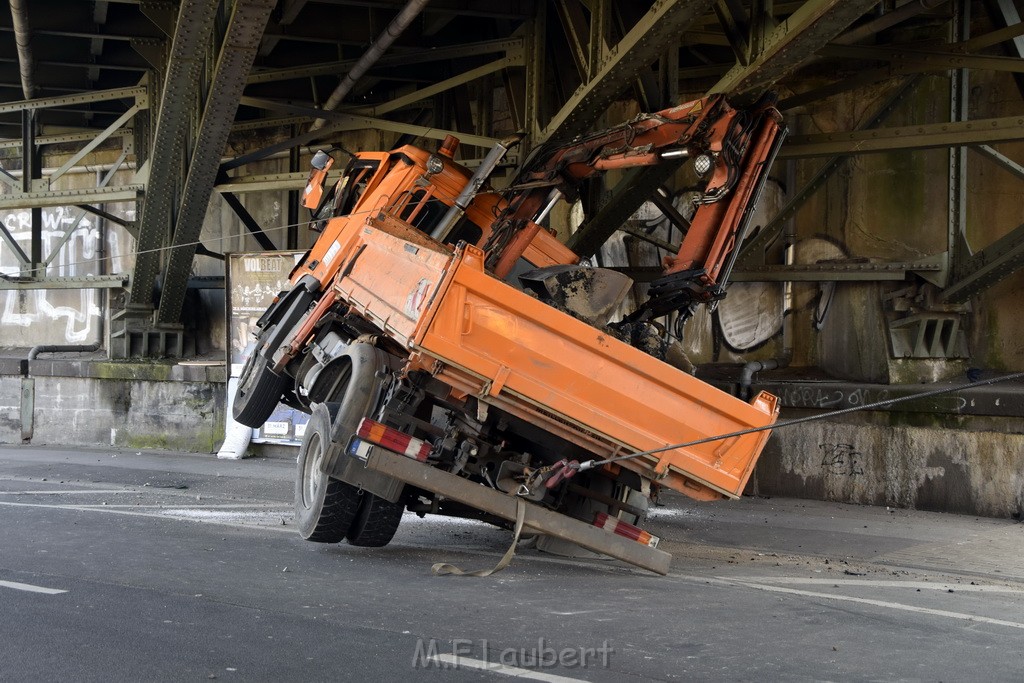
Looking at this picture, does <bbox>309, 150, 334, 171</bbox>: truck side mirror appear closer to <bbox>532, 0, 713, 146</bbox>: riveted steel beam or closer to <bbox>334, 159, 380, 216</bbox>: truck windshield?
<bbox>334, 159, 380, 216</bbox>: truck windshield

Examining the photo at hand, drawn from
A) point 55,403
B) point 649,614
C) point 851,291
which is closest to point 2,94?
point 55,403

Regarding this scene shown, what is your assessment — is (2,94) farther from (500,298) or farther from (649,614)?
(649,614)

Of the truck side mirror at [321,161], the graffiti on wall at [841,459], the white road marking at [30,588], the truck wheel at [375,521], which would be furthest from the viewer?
the graffiti on wall at [841,459]

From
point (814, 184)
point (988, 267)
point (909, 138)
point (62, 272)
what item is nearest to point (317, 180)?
point (814, 184)

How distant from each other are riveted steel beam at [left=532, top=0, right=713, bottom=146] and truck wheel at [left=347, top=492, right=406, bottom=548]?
4.55m

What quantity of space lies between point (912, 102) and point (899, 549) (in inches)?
222

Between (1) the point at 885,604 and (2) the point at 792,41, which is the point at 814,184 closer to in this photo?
(2) the point at 792,41

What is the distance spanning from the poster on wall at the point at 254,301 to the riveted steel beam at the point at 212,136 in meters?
0.85

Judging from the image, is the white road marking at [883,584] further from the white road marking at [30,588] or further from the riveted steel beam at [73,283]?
the riveted steel beam at [73,283]

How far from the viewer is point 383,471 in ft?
23.8

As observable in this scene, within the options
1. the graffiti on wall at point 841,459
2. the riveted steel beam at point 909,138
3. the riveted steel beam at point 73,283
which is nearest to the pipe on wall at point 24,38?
the riveted steel beam at point 73,283

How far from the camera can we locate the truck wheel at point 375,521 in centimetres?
820

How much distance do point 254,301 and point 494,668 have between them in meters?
11.0

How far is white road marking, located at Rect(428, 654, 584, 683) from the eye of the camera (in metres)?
4.96
